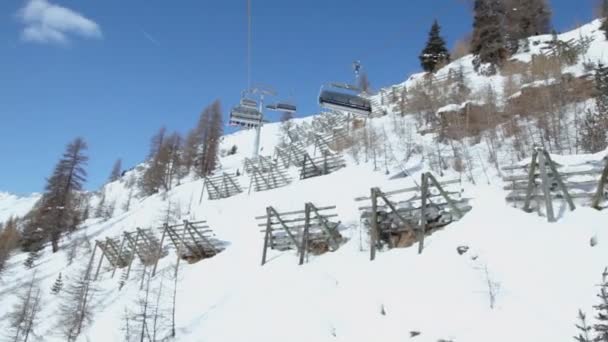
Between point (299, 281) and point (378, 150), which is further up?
point (378, 150)

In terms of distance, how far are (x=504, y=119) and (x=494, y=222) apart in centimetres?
1110

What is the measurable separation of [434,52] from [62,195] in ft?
123

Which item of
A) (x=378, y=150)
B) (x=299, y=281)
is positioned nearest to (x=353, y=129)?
(x=378, y=150)

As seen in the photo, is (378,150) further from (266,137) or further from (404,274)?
(266,137)

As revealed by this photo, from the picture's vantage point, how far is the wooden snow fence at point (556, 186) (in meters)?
8.09

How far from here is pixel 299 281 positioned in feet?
34.7

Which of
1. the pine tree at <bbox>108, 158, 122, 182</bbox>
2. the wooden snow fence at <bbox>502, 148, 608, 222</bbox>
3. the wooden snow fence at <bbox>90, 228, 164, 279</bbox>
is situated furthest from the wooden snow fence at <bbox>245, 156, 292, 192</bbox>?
the pine tree at <bbox>108, 158, 122, 182</bbox>

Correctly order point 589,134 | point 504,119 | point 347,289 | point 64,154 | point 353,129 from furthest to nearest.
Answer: point 64,154 < point 353,129 < point 504,119 < point 589,134 < point 347,289

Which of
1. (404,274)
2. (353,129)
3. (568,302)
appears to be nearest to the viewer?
(568,302)

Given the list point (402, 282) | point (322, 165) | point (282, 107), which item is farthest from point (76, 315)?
point (282, 107)

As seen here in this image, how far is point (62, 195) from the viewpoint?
101 ft

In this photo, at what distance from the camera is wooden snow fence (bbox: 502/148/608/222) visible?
318 inches

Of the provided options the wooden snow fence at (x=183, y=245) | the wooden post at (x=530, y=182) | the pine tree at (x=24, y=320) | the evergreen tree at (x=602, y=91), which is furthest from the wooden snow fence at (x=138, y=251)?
the evergreen tree at (x=602, y=91)

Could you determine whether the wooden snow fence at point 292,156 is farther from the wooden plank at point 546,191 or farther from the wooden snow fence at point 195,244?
the wooden plank at point 546,191
